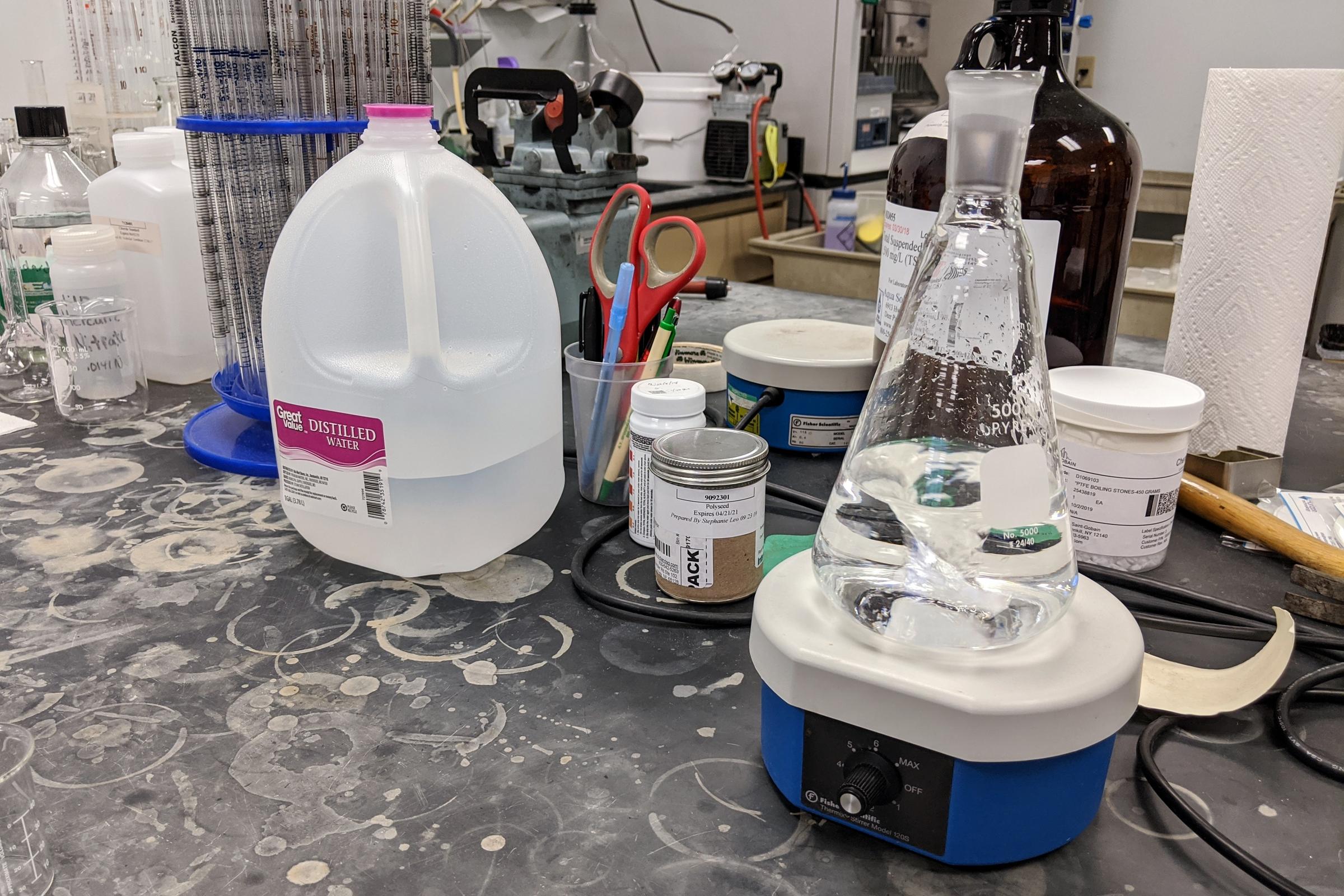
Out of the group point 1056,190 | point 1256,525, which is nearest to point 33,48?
point 1056,190

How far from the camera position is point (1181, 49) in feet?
9.86

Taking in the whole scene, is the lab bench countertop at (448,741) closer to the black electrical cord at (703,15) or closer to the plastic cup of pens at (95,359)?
the plastic cup of pens at (95,359)

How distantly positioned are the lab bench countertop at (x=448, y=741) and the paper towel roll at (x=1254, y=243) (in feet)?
0.46

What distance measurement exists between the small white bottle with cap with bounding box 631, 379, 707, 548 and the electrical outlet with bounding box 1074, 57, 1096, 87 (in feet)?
10.0

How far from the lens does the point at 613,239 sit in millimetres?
1064

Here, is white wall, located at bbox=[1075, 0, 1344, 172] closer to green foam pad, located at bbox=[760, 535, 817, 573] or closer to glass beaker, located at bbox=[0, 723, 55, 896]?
green foam pad, located at bbox=[760, 535, 817, 573]

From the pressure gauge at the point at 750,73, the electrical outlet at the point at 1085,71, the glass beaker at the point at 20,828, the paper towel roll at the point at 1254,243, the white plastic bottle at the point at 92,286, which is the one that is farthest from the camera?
the electrical outlet at the point at 1085,71

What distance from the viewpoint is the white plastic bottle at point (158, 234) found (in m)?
1.01

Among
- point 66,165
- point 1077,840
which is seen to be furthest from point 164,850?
point 66,165

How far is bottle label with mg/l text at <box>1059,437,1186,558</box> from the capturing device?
68 cm

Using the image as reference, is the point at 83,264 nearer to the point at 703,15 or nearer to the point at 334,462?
the point at 334,462

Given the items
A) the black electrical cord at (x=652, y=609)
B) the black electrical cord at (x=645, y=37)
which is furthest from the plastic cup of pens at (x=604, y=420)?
the black electrical cord at (x=645, y=37)

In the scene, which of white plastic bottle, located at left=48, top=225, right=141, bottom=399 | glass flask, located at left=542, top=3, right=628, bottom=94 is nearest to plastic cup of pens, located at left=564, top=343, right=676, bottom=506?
white plastic bottle, located at left=48, top=225, right=141, bottom=399

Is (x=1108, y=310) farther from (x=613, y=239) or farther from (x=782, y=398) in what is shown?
(x=613, y=239)
